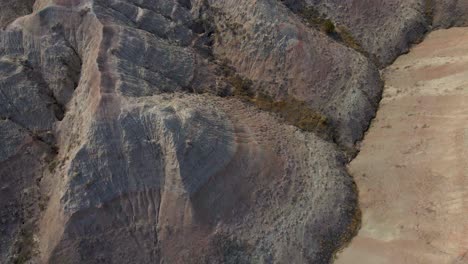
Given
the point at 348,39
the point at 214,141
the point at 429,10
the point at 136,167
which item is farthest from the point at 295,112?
the point at 429,10

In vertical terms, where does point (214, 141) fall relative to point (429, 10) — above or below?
below

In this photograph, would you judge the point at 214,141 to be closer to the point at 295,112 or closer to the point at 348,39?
the point at 295,112

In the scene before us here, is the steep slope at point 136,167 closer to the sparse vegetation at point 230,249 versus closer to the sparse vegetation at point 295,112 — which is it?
the sparse vegetation at point 230,249

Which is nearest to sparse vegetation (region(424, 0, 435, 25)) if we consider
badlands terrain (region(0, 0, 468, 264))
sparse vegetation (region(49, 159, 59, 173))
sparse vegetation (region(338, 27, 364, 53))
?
badlands terrain (region(0, 0, 468, 264))

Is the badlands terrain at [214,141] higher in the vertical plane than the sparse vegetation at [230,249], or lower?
higher

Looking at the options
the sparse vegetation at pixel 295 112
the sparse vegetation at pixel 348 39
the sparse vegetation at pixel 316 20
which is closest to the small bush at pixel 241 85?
the sparse vegetation at pixel 295 112

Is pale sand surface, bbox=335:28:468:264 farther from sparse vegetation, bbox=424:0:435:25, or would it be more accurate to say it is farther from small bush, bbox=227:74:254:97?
small bush, bbox=227:74:254:97
